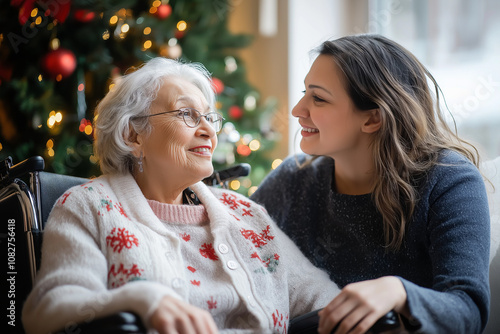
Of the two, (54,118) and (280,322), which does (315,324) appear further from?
(54,118)

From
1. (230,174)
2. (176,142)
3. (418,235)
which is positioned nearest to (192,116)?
(176,142)

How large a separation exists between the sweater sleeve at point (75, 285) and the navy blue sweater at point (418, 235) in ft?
2.11

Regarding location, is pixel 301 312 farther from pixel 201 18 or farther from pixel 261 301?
pixel 201 18

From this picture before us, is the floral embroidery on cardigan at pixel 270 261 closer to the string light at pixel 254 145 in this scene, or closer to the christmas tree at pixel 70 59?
the christmas tree at pixel 70 59

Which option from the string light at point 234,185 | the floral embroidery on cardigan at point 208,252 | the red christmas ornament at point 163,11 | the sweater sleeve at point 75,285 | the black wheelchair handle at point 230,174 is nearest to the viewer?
the sweater sleeve at point 75,285

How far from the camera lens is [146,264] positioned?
4.21ft

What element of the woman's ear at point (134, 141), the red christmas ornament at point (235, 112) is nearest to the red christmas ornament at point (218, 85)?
the red christmas ornament at point (235, 112)

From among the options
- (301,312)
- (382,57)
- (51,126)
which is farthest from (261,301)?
(51,126)

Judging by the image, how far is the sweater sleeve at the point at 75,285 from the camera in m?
1.06

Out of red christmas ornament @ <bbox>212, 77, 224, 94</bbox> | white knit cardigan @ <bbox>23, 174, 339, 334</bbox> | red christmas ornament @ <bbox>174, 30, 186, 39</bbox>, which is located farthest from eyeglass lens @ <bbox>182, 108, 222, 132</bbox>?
red christmas ornament @ <bbox>174, 30, 186, 39</bbox>

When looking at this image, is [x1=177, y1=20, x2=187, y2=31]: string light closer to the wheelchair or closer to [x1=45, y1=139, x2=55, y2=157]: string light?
[x1=45, y1=139, x2=55, y2=157]: string light

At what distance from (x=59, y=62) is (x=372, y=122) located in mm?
1420

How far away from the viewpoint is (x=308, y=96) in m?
1.72

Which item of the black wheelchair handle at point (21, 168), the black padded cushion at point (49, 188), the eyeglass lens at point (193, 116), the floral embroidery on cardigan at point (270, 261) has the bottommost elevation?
the floral embroidery on cardigan at point (270, 261)
